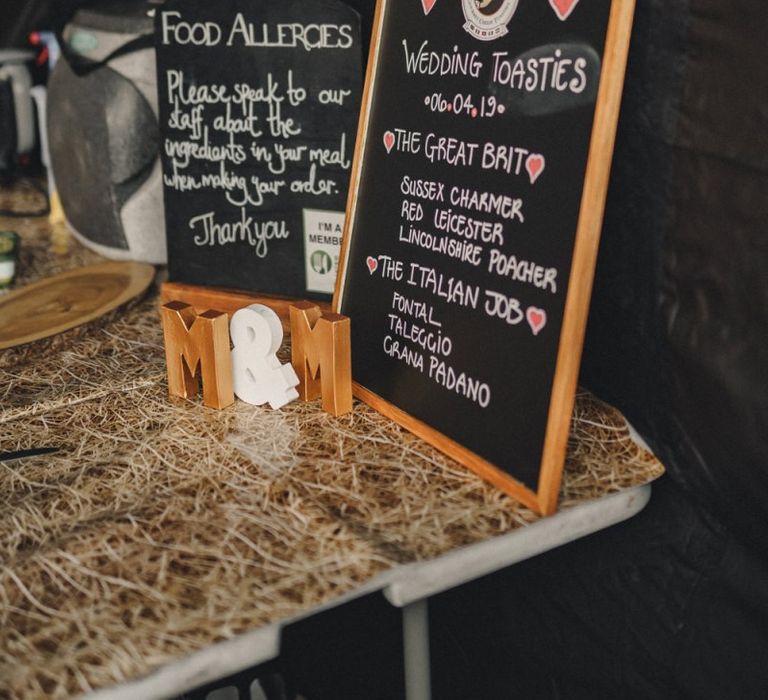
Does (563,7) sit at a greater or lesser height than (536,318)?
greater

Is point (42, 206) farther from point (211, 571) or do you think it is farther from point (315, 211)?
point (211, 571)

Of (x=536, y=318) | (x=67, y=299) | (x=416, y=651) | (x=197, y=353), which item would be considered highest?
(x=536, y=318)

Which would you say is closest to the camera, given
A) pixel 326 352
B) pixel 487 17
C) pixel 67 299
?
pixel 487 17

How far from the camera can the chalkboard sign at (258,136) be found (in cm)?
136

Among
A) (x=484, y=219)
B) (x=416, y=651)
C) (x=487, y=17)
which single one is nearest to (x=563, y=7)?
(x=487, y=17)

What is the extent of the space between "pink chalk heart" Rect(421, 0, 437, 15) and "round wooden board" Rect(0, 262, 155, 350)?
2.39 ft

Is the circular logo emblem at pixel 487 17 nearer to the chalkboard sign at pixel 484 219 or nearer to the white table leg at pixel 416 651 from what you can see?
the chalkboard sign at pixel 484 219

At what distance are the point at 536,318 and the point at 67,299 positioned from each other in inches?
37.8

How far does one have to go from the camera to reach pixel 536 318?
935 mm

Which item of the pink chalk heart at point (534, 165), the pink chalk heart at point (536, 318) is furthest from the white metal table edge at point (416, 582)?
the pink chalk heart at point (534, 165)

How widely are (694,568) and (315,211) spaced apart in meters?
0.78

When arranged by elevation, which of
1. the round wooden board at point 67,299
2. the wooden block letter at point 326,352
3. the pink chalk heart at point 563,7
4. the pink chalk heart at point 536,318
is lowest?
the round wooden board at point 67,299

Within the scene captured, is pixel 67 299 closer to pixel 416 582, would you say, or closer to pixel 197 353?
pixel 197 353

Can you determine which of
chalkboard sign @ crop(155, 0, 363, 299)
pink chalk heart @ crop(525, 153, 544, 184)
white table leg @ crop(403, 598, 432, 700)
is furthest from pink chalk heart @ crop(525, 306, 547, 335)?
chalkboard sign @ crop(155, 0, 363, 299)
